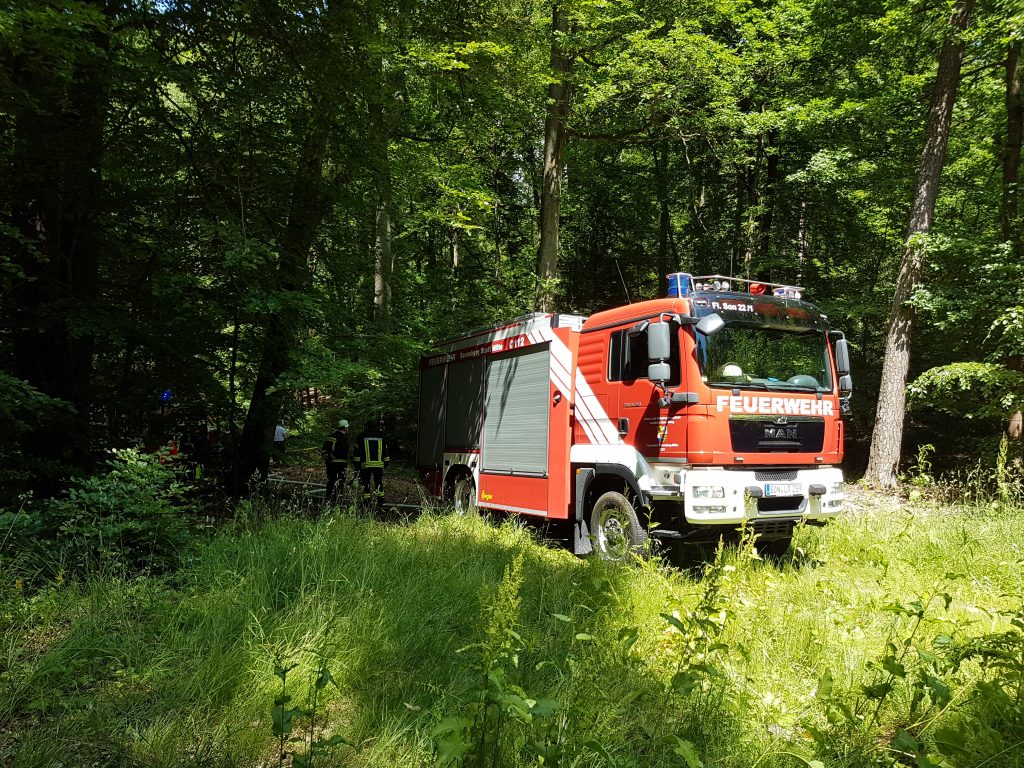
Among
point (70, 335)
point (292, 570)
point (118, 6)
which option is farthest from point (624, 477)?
point (118, 6)

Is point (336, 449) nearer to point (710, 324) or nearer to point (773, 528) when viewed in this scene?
point (710, 324)

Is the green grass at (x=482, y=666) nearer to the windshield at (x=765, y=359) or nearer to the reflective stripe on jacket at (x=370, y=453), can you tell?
the windshield at (x=765, y=359)

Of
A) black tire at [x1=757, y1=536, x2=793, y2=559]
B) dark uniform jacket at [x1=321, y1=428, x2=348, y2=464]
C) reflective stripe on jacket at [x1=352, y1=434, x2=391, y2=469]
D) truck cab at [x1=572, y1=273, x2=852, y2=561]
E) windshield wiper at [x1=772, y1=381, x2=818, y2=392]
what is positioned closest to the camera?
truck cab at [x1=572, y1=273, x2=852, y2=561]

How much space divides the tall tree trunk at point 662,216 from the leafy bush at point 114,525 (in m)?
18.6

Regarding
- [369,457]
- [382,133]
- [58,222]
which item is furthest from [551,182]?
[58,222]

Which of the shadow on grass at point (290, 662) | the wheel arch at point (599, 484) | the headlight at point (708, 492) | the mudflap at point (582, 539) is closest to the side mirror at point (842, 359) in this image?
the headlight at point (708, 492)

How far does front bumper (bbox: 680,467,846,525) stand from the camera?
5.94 m

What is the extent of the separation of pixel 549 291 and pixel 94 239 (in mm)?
9016

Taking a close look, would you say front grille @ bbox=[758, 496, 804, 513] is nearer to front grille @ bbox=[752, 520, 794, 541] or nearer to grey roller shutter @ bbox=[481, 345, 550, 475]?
front grille @ bbox=[752, 520, 794, 541]

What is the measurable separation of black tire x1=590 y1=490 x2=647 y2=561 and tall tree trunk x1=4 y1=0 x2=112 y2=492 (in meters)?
5.97

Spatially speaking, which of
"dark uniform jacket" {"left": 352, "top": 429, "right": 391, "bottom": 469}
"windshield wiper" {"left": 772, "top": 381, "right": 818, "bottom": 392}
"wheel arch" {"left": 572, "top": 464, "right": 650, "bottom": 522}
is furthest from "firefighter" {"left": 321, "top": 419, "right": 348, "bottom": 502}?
"windshield wiper" {"left": 772, "top": 381, "right": 818, "bottom": 392}

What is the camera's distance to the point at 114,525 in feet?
14.6

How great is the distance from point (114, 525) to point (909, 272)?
42.5 ft

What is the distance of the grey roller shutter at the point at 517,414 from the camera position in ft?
27.9
